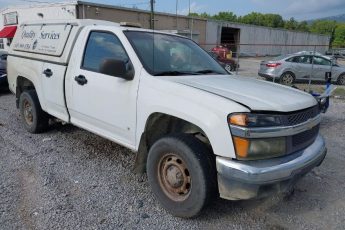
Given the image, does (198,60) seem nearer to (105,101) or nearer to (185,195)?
(105,101)

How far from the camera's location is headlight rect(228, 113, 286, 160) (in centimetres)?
294

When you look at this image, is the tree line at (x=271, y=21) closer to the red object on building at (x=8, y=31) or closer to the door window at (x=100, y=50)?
the red object on building at (x=8, y=31)

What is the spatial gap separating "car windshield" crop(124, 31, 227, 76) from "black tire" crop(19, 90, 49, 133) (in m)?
2.49

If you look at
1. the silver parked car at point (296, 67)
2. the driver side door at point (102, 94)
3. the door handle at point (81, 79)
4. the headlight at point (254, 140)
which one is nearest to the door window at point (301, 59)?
the silver parked car at point (296, 67)

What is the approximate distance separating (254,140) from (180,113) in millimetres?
755

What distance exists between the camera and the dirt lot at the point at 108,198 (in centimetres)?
340

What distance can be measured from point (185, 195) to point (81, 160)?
81.6 inches

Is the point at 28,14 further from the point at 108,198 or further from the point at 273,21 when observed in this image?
the point at 273,21

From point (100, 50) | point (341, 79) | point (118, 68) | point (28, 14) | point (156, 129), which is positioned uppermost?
point (28, 14)

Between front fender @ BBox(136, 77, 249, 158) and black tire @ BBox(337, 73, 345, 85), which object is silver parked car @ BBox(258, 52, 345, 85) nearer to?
black tire @ BBox(337, 73, 345, 85)

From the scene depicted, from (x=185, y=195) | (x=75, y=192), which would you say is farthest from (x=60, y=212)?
(x=185, y=195)

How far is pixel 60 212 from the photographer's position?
11.5 ft

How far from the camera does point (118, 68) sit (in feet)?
12.3

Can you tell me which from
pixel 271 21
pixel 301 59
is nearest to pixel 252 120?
pixel 301 59
